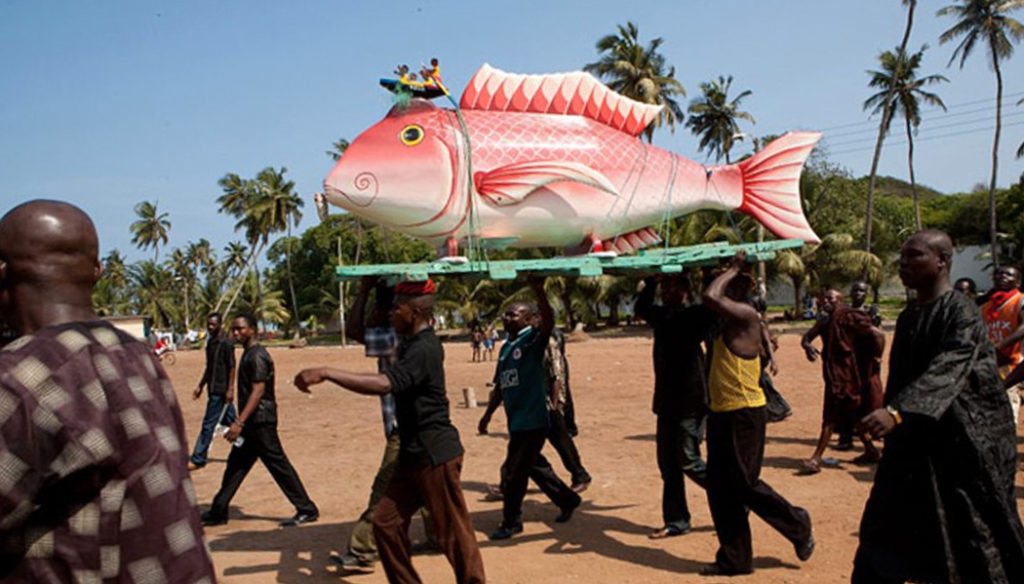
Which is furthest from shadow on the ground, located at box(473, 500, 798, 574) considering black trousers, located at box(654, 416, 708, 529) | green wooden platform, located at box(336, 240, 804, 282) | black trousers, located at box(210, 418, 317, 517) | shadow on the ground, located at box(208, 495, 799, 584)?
green wooden platform, located at box(336, 240, 804, 282)

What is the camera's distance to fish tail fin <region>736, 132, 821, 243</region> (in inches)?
236

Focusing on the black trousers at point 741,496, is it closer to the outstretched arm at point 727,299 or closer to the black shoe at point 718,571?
the black shoe at point 718,571

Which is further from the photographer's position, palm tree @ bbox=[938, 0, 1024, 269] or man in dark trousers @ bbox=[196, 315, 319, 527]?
palm tree @ bbox=[938, 0, 1024, 269]

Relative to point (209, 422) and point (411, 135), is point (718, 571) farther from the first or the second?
point (209, 422)

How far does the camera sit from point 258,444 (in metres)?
6.62

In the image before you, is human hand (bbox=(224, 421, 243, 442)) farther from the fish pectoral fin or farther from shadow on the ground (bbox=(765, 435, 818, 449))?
shadow on the ground (bbox=(765, 435, 818, 449))

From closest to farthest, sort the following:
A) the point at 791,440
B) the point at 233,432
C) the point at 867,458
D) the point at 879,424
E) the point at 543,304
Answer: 1. the point at 879,424
2. the point at 543,304
3. the point at 233,432
4. the point at 867,458
5. the point at 791,440

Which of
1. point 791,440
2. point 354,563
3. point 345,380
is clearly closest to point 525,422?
point 354,563

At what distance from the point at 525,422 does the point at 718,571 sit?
1722 mm

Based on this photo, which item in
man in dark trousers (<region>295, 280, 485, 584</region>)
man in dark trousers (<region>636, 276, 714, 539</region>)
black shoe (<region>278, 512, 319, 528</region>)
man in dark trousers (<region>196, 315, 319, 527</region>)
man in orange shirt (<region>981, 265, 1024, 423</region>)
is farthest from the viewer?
man in orange shirt (<region>981, 265, 1024, 423</region>)

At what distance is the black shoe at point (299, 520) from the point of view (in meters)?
6.72

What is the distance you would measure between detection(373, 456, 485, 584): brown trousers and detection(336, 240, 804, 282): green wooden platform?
4.38ft

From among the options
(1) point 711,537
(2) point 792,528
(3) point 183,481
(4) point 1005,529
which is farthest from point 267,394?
(4) point 1005,529

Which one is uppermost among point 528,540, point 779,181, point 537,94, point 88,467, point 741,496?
point 537,94
